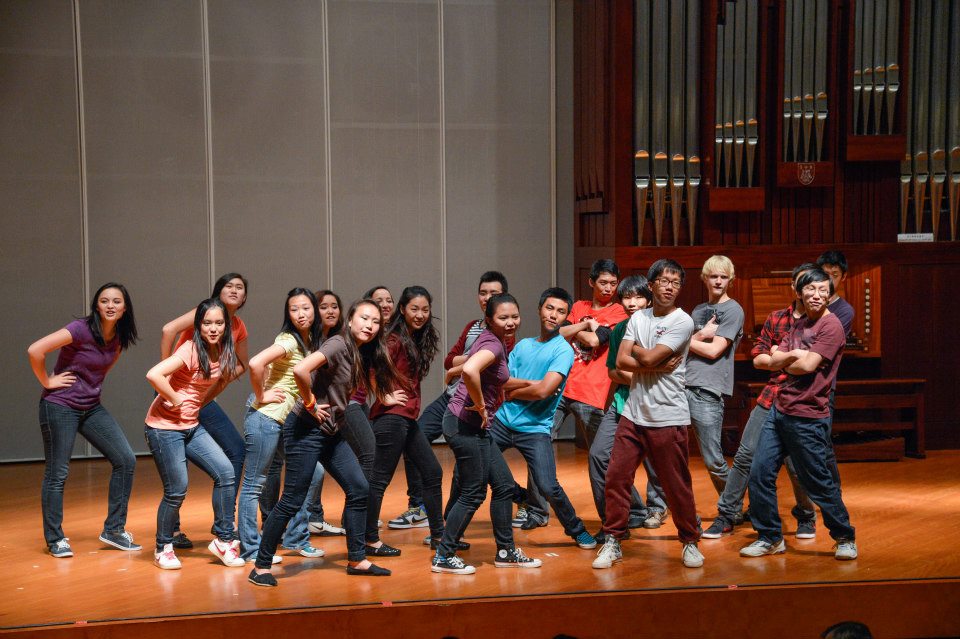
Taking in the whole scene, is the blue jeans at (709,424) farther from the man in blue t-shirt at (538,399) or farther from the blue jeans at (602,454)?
the man in blue t-shirt at (538,399)

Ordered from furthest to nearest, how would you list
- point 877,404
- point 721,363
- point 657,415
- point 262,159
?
point 262,159 → point 877,404 → point 721,363 → point 657,415

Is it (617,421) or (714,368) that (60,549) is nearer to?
(617,421)

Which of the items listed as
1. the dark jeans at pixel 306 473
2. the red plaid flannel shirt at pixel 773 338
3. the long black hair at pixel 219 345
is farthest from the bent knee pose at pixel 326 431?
the red plaid flannel shirt at pixel 773 338

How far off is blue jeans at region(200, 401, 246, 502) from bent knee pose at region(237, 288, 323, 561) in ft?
0.97

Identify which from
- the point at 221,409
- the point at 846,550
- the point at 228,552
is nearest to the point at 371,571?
the point at 228,552

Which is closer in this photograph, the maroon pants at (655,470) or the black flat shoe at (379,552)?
the maroon pants at (655,470)

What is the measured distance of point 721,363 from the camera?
5059 mm

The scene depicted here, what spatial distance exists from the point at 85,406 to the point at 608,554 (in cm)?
248

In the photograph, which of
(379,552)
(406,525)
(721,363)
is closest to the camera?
(379,552)

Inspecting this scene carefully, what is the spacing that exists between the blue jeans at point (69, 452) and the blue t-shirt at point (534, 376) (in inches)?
70.8

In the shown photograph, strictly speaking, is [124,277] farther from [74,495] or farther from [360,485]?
[360,485]

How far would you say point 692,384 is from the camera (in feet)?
16.6

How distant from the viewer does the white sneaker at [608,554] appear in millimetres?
4469

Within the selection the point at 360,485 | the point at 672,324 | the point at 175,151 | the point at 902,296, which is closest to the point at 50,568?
the point at 360,485
